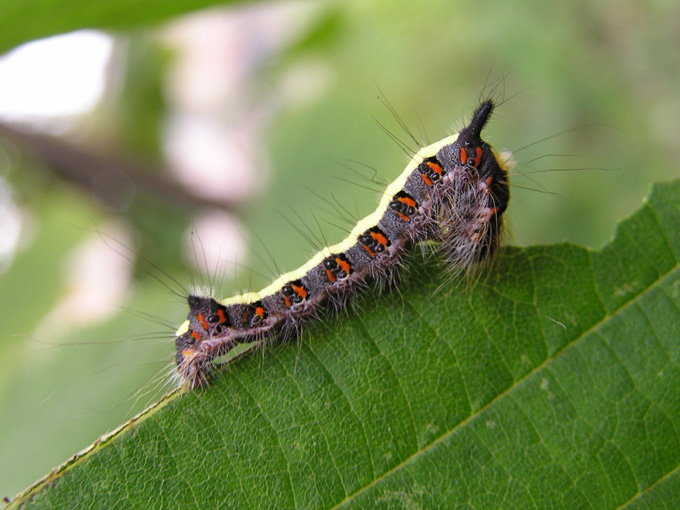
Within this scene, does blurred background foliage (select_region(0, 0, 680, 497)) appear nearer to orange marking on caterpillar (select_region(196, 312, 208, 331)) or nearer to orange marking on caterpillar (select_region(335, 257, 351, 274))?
orange marking on caterpillar (select_region(196, 312, 208, 331))

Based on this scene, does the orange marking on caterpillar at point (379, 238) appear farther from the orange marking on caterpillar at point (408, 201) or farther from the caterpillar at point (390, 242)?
the orange marking on caterpillar at point (408, 201)

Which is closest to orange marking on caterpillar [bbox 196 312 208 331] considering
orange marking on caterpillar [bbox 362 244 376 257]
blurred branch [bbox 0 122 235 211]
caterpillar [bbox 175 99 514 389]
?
caterpillar [bbox 175 99 514 389]

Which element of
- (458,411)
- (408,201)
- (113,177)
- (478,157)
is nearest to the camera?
(458,411)

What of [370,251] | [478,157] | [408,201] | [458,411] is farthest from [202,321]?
[478,157]

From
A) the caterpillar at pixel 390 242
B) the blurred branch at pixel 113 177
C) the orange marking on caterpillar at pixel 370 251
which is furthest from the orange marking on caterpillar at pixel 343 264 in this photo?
the blurred branch at pixel 113 177

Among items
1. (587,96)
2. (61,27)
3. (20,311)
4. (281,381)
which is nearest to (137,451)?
(281,381)

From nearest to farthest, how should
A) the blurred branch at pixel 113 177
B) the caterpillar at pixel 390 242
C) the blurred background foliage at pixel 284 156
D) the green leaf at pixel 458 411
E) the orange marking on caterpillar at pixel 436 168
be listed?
the green leaf at pixel 458 411 < the caterpillar at pixel 390 242 < the orange marking on caterpillar at pixel 436 168 < the blurred background foliage at pixel 284 156 < the blurred branch at pixel 113 177

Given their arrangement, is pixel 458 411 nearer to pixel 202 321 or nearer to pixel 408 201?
pixel 408 201

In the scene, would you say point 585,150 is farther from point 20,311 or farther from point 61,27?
point 20,311

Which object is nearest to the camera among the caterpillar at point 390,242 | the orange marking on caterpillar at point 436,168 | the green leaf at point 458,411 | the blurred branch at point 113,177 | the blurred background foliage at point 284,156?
the green leaf at point 458,411
